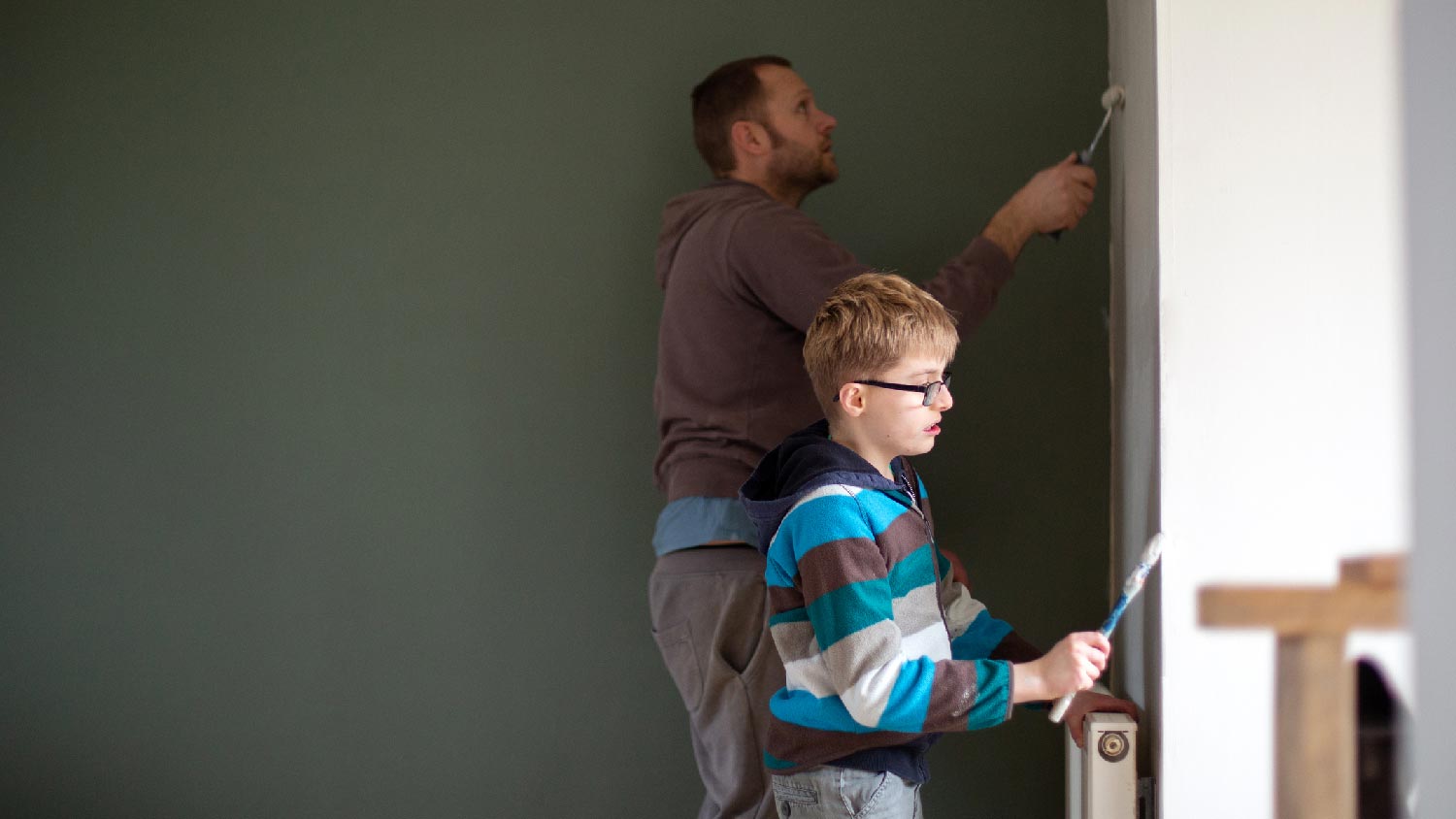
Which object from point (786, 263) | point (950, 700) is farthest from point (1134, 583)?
point (786, 263)

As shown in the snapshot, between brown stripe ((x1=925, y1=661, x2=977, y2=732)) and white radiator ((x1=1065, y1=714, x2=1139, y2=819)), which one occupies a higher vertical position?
brown stripe ((x1=925, y1=661, x2=977, y2=732))

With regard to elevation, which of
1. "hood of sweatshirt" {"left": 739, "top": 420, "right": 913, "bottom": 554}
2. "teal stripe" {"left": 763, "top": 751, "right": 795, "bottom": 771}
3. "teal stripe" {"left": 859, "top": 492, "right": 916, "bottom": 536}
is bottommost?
"teal stripe" {"left": 763, "top": 751, "right": 795, "bottom": 771}

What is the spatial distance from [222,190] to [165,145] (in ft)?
0.49

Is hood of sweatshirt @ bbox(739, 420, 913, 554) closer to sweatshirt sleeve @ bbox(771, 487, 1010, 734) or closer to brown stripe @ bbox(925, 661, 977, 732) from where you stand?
sweatshirt sleeve @ bbox(771, 487, 1010, 734)

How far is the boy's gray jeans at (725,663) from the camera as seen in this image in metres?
1.69

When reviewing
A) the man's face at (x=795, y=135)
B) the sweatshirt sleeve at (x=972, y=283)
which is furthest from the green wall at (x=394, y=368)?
the sweatshirt sleeve at (x=972, y=283)

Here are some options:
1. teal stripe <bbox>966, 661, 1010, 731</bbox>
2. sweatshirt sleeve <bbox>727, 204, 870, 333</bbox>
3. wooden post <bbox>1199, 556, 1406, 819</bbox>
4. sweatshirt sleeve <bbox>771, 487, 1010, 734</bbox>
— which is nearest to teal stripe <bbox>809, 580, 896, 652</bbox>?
sweatshirt sleeve <bbox>771, 487, 1010, 734</bbox>

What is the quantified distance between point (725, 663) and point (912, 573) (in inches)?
16.7

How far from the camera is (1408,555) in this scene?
55 cm

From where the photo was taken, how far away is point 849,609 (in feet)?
4.22

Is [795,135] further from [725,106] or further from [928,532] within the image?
[928,532]

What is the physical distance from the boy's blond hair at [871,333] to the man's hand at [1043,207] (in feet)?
1.32

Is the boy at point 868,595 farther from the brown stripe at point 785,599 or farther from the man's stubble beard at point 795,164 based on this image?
the man's stubble beard at point 795,164

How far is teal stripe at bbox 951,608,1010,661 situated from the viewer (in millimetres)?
1566
